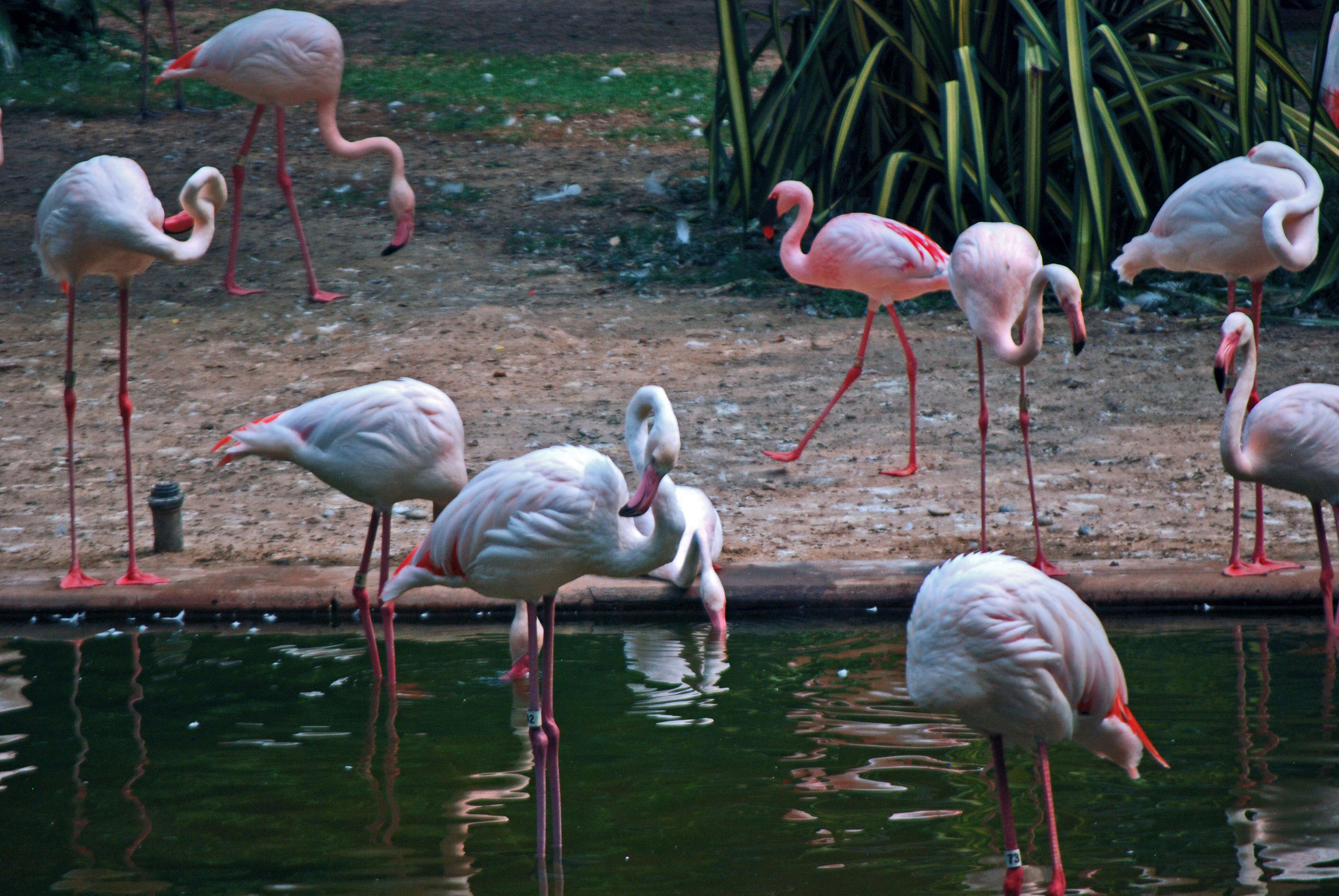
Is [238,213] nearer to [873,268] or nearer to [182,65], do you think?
[182,65]

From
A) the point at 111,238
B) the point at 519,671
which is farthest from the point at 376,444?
the point at 111,238

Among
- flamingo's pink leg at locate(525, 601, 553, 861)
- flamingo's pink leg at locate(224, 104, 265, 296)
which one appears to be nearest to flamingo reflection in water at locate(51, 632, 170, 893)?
flamingo's pink leg at locate(525, 601, 553, 861)

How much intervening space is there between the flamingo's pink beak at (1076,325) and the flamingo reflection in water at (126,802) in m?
2.84

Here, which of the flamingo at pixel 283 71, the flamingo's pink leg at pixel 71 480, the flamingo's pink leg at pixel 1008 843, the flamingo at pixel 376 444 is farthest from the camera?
the flamingo at pixel 283 71

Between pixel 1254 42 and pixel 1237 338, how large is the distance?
9.45 ft

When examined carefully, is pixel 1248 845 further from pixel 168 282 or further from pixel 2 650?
pixel 168 282

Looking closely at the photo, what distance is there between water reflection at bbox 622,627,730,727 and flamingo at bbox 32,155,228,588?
5.41 feet

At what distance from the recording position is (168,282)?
309 inches

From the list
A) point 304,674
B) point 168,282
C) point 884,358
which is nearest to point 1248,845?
point 304,674

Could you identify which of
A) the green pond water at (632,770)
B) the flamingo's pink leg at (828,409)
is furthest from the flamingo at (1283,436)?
the flamingo's pink leg at (828,409)

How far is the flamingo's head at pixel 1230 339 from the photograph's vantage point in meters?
3.84

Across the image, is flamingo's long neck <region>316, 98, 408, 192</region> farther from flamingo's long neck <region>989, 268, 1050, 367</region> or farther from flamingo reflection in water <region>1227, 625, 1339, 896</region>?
flamingo reflection in water <region>1227, 625, 1339, 896</region>

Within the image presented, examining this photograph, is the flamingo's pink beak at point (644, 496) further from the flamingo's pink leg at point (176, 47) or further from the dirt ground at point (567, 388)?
the flamingo's pink leg at point (176, 47)

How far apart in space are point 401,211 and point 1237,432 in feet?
13.6
